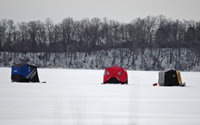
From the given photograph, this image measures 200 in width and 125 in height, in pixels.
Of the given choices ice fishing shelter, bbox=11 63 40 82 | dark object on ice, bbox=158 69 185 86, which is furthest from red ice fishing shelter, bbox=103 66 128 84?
ice fishing shelter, bbox=11 63 40 82

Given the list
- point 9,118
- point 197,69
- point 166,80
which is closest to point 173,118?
point 9,118

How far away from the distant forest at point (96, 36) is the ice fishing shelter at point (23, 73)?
68680 mm

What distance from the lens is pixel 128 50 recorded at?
8862cm

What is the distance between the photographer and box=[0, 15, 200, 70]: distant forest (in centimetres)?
8844

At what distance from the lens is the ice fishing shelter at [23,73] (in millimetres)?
19844

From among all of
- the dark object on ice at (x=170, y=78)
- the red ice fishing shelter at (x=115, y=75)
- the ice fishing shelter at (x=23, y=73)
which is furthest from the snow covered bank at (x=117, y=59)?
the ice fishing shelter at (x=23, y=73)

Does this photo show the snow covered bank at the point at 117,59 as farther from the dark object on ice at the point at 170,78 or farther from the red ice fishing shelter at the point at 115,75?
the dark object on ice at the point at 170,78

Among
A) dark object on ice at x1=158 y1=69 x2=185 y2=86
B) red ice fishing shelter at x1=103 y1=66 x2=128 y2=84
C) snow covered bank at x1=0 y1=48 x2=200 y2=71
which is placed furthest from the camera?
snow covered bank at x1=0 y1=48 x2=200 y2=71

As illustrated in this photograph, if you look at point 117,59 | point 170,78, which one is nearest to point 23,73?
point 170,78

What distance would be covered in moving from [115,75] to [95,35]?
242 ft

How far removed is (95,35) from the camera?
92938 mm

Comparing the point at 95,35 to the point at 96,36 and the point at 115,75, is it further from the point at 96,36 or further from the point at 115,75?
the point at 115,75

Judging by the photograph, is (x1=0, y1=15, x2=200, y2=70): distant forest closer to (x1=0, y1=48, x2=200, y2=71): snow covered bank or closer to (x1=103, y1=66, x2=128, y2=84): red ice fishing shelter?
(x1=0, y1=48, x2=200, y2=71): snow covered bank

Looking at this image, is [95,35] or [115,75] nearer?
[115,75]
